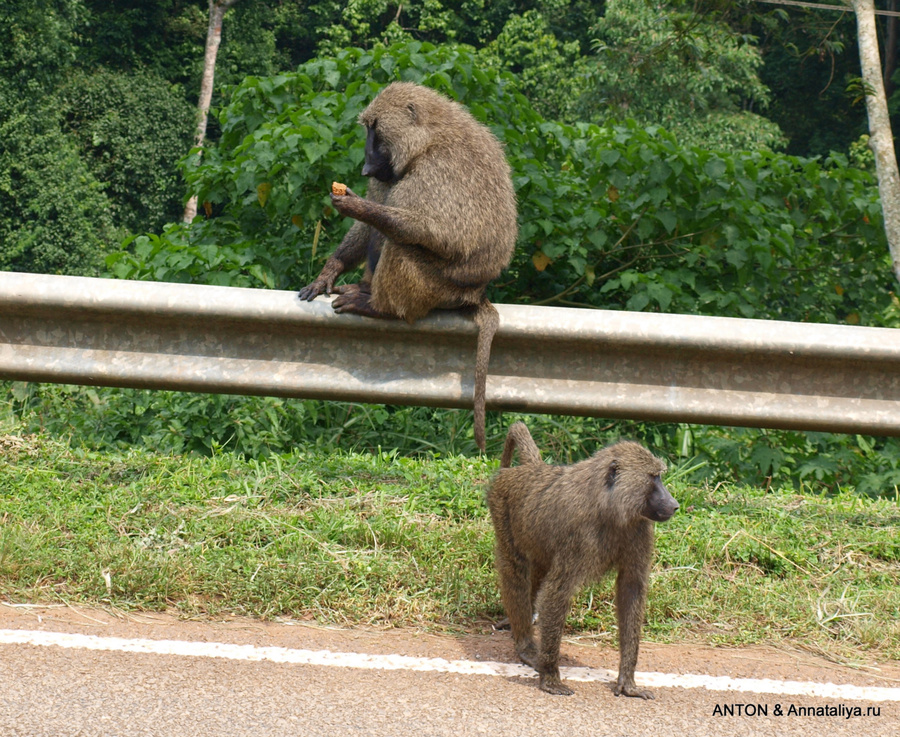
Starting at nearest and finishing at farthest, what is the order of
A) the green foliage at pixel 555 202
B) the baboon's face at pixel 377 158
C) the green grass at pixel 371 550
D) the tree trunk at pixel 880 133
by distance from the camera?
the green grass at pixel 371 550 < the baboon's face at pixel 377 158 < the green foliage at pixel 555 202 < the tree trunk at pixel 880 133

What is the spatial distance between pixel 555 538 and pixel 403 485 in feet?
4.17

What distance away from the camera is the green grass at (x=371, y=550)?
10.4ft

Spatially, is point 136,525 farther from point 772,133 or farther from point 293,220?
point 772,133

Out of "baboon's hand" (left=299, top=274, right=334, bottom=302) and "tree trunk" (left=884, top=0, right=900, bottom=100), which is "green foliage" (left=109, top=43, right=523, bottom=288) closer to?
"baboon's hand" (left=299, top=274, right=334, bottom=302)

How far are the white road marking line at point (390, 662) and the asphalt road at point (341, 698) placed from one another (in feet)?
0.10

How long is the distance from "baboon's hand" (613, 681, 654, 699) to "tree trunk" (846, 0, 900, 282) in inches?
155

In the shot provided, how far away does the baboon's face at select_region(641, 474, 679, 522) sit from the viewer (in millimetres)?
2725

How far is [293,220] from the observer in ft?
18.6

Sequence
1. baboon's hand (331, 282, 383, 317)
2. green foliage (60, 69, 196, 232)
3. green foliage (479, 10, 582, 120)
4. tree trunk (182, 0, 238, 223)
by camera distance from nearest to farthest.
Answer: baboon's hand (331, 282, 383, 317)
tree trunk (182, 0, 238, 223)
green foliage (60, 69, 196, 232)
green foliage (479, 10, 582, 120)

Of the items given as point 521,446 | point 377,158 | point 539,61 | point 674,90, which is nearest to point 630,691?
point 521,446

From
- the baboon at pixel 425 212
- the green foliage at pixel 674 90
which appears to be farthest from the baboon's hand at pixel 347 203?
the green foliage at pixel 674 90

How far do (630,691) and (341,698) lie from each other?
788 mm

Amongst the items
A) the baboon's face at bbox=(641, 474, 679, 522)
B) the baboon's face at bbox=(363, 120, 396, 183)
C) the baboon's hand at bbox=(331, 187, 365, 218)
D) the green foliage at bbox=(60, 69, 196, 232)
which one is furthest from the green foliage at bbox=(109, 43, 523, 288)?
the green foliage at bbox=(60, 69, 196, 232)

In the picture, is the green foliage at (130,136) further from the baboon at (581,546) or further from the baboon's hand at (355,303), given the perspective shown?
the baboon at (581,546)
